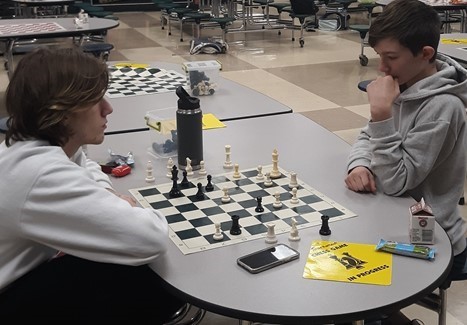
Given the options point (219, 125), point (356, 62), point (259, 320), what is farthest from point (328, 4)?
point (259, 320)

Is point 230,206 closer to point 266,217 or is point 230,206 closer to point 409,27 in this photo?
point 266,217

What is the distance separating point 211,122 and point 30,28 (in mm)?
3290

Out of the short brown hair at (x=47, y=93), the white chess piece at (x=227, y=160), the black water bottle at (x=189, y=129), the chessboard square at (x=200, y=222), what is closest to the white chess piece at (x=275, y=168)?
the white chess piece at (x=227, y=160)

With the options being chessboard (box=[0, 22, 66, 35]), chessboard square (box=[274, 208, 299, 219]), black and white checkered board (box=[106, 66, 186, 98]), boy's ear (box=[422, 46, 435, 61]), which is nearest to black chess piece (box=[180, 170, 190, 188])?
chessboard square (box=[274, 208, 299, 219])

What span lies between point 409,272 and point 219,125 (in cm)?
133

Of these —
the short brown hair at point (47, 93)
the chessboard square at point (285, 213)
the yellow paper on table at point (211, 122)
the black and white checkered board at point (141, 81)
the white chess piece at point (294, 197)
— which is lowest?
the black and white checkered board at point (141, 81)

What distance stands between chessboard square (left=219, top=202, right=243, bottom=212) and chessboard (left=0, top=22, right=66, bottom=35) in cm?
384

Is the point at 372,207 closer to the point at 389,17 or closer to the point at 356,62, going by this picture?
the point at 389,17

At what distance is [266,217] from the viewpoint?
1.79 metres

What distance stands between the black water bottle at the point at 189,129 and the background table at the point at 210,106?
551 mm

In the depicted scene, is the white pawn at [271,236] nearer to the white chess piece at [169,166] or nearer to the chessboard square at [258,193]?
the chessboard square at [258,193]

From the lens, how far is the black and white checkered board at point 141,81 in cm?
331

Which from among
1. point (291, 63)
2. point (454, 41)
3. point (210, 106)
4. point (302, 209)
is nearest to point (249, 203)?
point (302, 209)

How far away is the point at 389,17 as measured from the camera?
197 centimetres
